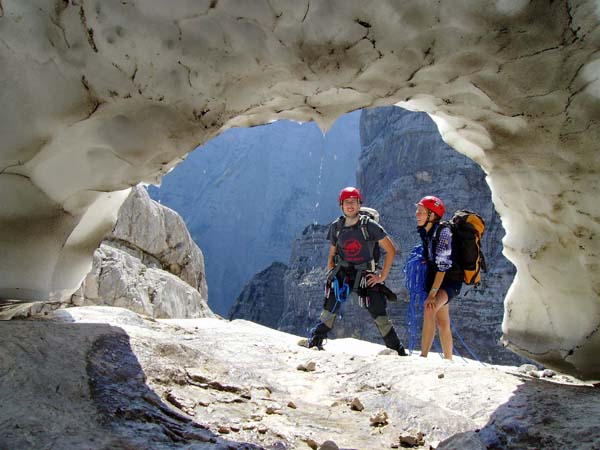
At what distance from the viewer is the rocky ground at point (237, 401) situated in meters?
1.81

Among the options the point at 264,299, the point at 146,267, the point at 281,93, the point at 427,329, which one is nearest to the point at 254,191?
the point at 264,299

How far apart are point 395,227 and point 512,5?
102 feet

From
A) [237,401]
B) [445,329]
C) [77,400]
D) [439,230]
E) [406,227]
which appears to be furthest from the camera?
[406,227]

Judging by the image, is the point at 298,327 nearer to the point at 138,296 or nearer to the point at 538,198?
the point at 138,296

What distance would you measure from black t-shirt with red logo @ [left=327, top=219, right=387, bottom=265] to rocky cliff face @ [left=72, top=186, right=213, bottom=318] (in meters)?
3.71

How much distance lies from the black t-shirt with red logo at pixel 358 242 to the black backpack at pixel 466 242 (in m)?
0.75

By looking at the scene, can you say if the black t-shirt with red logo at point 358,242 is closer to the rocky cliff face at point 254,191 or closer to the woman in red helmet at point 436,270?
the woman in red helmet at point 436,270

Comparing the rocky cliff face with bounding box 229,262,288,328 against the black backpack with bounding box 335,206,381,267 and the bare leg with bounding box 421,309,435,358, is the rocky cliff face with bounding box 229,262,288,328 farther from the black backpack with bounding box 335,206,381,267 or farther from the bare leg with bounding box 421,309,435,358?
the bare leg with bounding box 421,309,435,358

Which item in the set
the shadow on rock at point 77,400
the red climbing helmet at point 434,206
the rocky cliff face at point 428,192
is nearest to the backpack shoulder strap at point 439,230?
the red climbing helmet at point 434,206

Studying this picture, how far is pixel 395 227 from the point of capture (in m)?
32.9

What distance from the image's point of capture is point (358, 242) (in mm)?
5047

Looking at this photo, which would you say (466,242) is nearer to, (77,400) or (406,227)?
(77,400)

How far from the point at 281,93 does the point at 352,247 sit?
2562 millimetres

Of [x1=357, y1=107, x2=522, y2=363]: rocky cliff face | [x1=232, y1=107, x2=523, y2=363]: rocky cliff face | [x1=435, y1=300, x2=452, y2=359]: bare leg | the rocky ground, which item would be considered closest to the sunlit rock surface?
the rocky ground
